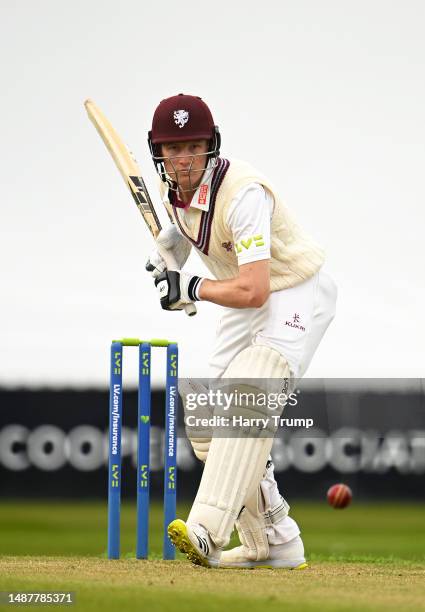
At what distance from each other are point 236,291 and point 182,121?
24.4 inches

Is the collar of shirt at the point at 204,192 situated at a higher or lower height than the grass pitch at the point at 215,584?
higher

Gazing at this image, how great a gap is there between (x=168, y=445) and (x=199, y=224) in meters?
1.07

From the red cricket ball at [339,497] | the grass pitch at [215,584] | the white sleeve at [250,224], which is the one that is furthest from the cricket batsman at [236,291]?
the red cricket ball at [339,497]

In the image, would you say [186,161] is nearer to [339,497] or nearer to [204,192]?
[204,192]

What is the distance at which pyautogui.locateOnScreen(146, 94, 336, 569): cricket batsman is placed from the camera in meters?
4.15

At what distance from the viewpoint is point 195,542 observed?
3996 millimetres

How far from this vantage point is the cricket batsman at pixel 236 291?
415 centimetres

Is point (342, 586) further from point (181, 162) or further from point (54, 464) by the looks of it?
point (54, 464)

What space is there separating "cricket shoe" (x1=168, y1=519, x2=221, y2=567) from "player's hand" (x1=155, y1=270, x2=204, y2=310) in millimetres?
739

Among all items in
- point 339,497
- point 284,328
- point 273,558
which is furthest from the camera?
point 339,497

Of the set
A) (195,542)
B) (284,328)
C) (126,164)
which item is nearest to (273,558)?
(195,542)

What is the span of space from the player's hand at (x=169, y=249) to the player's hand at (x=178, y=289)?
0.50ft

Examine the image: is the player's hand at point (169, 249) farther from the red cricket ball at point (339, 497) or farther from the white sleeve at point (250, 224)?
the red cricket ball at point (339, 497)

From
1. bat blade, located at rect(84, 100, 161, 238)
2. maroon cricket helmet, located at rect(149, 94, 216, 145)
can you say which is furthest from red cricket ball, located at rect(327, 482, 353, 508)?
maroon cricket helmet, located at rect(149, 94, 216, 145)
